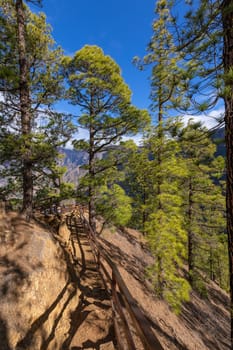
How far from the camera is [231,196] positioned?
11.2 ft

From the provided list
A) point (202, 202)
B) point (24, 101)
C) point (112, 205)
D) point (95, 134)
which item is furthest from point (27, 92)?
point (202, 202)

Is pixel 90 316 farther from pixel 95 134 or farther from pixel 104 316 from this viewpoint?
pixel 95 134

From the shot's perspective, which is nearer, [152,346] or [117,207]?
[152,346]

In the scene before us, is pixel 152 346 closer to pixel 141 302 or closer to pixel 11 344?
pixel 11 344

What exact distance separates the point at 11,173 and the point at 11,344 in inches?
252

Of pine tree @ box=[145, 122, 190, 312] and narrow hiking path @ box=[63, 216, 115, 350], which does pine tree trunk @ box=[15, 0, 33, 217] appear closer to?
narrow hiking path @ box=[63, 216, 115, 350]

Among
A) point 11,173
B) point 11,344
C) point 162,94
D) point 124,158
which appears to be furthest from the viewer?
point 124,158

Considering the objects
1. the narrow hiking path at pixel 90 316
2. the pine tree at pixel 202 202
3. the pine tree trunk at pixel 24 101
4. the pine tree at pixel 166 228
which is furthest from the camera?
the pine tree at pixel 202 202

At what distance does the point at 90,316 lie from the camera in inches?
176

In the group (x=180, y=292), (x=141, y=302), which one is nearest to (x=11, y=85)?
(x=141, y=302)

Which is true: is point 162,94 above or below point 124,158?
above

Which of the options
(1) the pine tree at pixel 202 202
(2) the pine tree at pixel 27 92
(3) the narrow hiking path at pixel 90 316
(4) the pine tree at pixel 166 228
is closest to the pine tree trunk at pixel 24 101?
(2) the pine tree at pixel 27 92

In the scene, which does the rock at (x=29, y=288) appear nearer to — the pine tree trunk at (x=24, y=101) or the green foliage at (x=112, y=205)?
the pine tree trunk at (x=24, y=101)

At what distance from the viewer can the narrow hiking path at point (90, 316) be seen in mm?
3797
